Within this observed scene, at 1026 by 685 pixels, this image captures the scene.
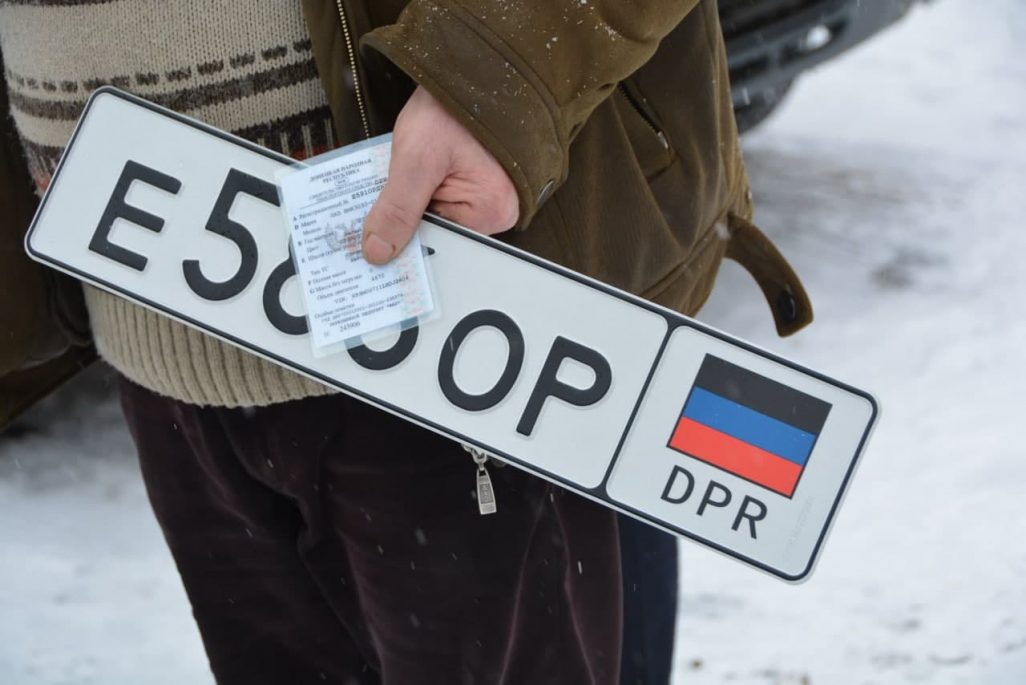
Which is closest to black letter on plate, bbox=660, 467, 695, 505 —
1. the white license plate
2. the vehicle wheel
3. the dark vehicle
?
the white license plate

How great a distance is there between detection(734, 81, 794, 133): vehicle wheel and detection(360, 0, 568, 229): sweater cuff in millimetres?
1808

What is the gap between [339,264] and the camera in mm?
771

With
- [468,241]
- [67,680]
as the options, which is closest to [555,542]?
[468,241]

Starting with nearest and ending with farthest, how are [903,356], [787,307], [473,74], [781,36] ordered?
[473,74]
[787,307]
[781,36]
[903,356]

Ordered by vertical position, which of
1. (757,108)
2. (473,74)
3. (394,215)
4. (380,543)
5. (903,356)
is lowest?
(380,543)

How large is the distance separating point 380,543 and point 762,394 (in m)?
0.41

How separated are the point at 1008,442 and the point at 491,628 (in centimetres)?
166

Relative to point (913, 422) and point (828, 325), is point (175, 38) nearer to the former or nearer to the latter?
point (913, 422)

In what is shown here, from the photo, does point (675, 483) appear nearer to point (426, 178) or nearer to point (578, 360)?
point (578, 360)

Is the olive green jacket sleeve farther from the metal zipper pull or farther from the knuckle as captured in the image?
the metal zipper pull

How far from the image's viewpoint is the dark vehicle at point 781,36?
2.09 m

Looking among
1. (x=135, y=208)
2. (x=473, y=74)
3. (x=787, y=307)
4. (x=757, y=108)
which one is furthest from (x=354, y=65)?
(x=757, y=108)

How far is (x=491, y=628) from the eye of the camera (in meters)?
0.96

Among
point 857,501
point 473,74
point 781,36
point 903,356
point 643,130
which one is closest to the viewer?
point 473,74
